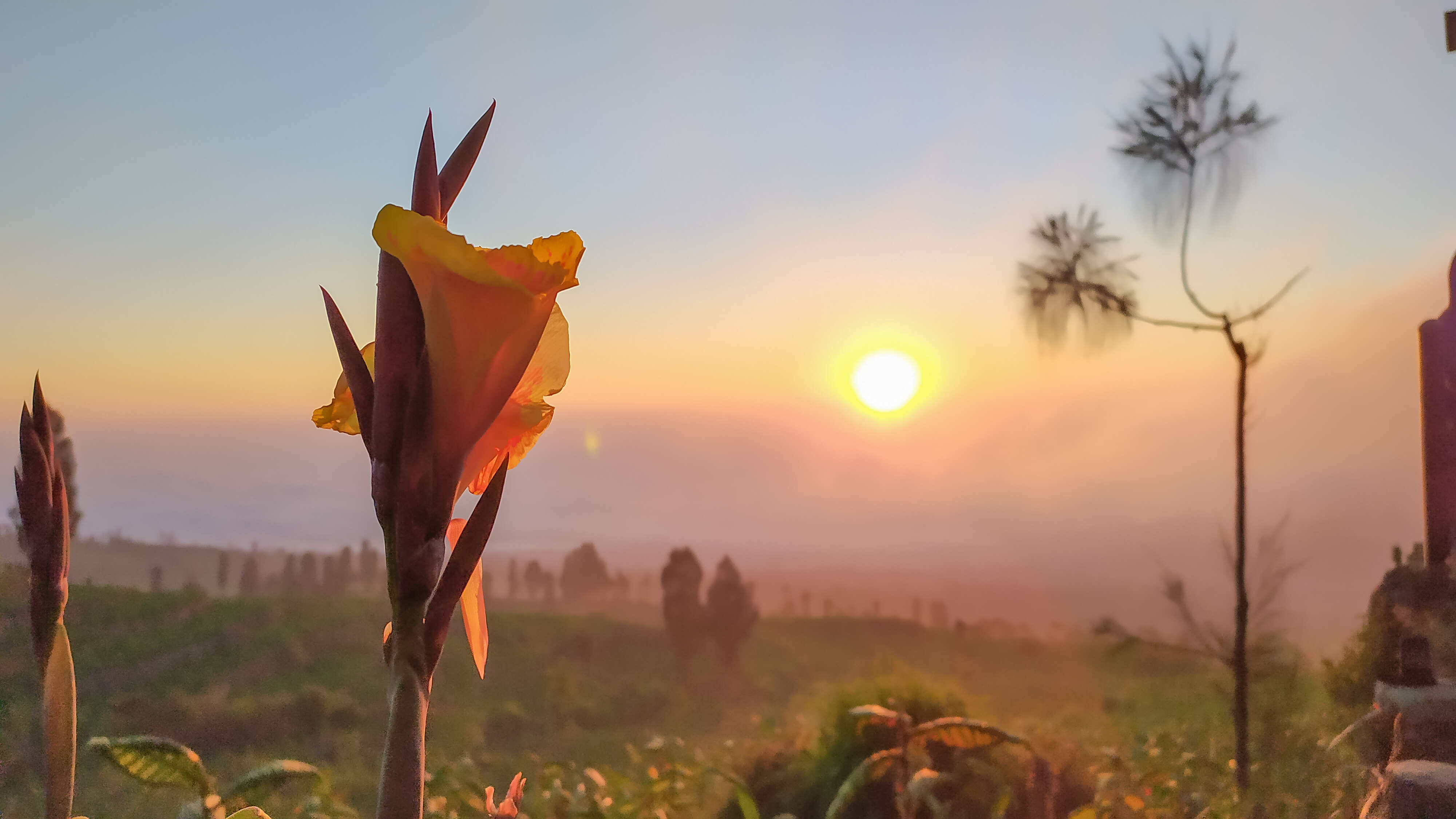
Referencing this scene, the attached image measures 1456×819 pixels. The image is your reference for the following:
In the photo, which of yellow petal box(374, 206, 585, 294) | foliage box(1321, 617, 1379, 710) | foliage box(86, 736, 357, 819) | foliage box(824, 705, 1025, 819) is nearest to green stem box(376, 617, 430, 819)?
yellow petal box(374, 206, 585, 294)

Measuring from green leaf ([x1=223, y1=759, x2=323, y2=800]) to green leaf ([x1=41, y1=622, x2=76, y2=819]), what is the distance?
22 cm

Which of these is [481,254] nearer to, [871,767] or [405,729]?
[405,729]

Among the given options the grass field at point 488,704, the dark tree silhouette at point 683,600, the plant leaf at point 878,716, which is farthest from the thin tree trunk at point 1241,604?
the dark tree silhouette at point 683,600

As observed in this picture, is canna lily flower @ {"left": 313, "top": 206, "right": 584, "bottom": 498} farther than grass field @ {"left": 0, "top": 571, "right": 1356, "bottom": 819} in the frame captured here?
No

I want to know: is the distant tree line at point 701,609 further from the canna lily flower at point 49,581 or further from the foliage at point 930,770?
the canna lily flower at point 49,581

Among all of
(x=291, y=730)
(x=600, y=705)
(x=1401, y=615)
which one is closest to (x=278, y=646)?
(x=291, y=730)

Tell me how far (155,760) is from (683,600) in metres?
1.75

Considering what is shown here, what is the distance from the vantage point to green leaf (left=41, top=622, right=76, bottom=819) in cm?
37

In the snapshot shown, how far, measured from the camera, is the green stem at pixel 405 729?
0.22m

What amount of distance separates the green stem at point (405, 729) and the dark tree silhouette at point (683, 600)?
2.01 m

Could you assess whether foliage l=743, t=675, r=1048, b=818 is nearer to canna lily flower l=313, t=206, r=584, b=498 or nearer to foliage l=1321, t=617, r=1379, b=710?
foliage l=1321, t=617, r=1379, b=710

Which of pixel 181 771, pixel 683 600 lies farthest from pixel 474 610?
Answer: pixel 683 600

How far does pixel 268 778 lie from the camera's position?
603 mm

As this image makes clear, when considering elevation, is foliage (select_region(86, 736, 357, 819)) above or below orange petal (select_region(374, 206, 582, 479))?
below
